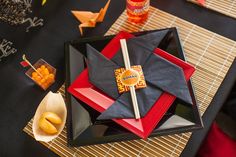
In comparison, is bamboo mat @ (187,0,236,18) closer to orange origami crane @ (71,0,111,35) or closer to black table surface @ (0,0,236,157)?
black table surface @ (0,0,236,157)

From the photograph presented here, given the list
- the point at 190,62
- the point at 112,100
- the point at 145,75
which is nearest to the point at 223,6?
the point at 190,62

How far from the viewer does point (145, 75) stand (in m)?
0.82

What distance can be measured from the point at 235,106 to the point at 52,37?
0.66 m

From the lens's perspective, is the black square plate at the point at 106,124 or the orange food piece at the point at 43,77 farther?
the orange food piece at the point at 43,77

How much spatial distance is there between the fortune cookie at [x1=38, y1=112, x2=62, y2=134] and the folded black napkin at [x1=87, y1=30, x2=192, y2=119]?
0.12 m

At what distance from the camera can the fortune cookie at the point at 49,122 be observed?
29.8 inches

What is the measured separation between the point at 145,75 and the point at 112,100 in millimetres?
116

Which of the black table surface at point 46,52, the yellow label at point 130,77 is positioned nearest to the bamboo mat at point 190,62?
the black table surface at point 46,52

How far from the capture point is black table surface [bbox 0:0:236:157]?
2.68ft

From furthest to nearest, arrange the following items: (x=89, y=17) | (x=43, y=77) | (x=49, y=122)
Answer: (x=89, y=17) → (x=43, y=77) → (x=49, y=122)

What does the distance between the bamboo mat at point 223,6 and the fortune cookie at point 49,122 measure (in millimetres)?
615

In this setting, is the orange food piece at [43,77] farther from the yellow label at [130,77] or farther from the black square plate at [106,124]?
the yellow label at [130,77]

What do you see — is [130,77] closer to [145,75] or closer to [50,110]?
[145,75]

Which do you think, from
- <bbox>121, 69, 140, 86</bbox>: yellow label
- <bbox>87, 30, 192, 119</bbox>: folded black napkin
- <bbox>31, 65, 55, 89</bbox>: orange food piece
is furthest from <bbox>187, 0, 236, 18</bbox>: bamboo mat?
<bbox>31, 65, 55, 89</bbox>: orange food piece
